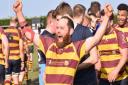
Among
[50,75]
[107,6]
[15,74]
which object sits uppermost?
[107,6]

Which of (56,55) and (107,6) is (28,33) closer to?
(56,55)

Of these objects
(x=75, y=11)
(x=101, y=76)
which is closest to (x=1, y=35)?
(x=101, y=76)

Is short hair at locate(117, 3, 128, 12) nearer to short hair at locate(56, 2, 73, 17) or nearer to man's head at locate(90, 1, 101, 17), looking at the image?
short hair at locate(56, 2, 73, 17)

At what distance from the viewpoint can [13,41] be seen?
535 inches

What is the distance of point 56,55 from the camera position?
648 centimetres

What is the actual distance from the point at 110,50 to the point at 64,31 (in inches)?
87.7

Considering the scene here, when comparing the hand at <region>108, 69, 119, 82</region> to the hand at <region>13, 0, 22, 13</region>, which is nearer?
the hand at <region>13, 0, 22, 13</region>

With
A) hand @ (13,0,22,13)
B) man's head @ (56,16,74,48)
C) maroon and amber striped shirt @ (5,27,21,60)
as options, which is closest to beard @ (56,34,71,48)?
man's head @ (56,16,74,48)

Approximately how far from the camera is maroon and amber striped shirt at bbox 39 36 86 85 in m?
6.41

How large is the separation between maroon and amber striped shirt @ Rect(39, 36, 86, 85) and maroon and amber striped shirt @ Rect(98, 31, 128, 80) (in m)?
1.97

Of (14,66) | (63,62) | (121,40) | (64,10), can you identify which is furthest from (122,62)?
(14,66)

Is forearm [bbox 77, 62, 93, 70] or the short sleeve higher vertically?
the short sleeve

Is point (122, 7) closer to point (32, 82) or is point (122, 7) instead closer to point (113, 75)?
point (113, 75)

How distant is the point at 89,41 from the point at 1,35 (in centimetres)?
456
